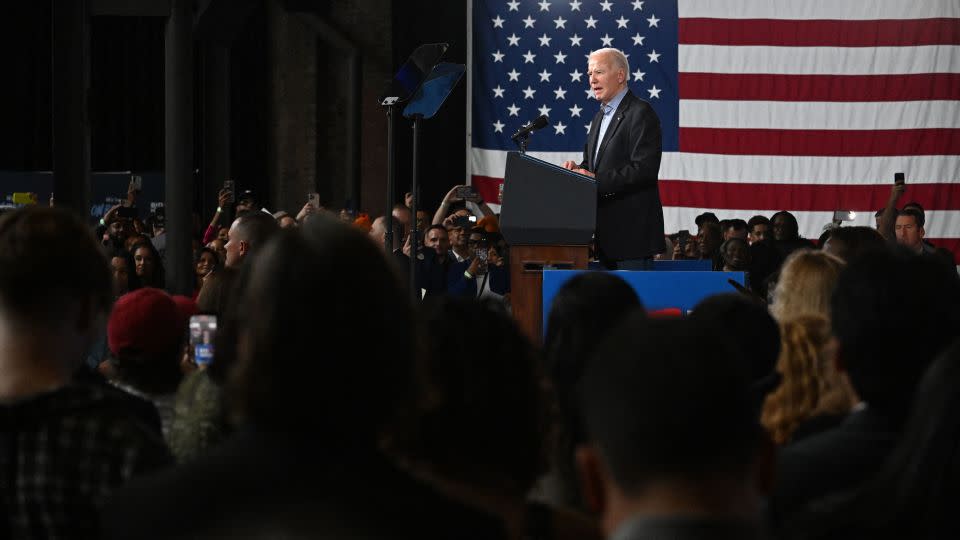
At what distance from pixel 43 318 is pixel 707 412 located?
91 centimetres

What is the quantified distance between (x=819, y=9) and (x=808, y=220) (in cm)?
201

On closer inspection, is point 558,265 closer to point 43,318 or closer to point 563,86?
point 43,318

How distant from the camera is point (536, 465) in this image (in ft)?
4.47

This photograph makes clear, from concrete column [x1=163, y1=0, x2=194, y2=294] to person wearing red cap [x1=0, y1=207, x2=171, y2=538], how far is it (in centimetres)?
754

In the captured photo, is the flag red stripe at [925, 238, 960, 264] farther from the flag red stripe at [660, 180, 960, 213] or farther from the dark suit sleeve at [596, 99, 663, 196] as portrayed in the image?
the dark suit sleeve at [596, 99, 663, 196]

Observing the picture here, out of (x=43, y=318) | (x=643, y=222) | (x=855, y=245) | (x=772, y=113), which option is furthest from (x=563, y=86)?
(x=43, y=318)

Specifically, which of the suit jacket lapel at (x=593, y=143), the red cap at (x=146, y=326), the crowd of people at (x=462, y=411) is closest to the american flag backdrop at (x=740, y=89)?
the suit jacket lapel at (x=593, y=143)

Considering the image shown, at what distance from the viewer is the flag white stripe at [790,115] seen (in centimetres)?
1175

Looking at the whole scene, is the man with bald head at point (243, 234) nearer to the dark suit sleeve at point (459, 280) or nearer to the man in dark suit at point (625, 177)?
the man in dark suit at point (625, 177)

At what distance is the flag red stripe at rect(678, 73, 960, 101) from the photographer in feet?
38.5

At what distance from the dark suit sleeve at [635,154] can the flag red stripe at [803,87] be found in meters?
6.41

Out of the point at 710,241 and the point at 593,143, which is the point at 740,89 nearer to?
the point at 710,241

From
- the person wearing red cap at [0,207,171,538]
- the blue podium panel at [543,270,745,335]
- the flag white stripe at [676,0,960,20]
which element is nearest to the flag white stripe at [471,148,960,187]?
the flag white stripe at [676,0,960,20]

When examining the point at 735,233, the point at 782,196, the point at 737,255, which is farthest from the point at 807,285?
the point at 782,196
